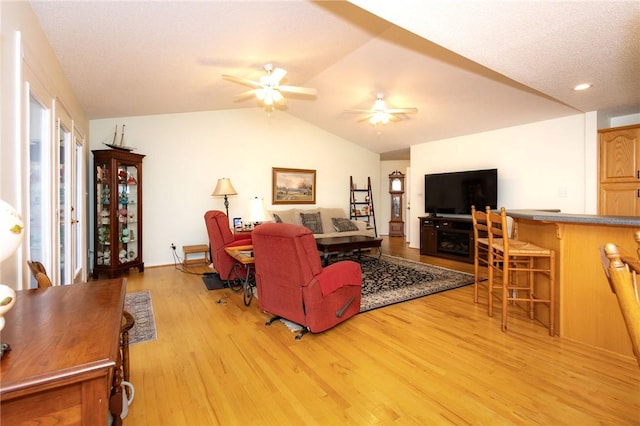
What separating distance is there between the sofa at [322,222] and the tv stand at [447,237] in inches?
44.2

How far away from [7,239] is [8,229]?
0.09ft

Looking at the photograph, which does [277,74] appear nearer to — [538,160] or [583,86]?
[583,86]

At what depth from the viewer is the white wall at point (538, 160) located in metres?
4.33

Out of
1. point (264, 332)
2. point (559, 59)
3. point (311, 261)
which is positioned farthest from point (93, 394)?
point (559, 59)

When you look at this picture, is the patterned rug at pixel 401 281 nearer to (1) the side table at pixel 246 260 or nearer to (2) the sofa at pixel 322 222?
(2) the sofa at pixel 322 222

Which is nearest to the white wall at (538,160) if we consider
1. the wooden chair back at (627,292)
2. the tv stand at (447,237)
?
the tv stand at (447,237)

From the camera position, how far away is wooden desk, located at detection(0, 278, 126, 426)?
26.6 inches

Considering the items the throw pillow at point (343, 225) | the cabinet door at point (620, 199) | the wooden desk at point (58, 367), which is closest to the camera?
the wooden desk at point (58, 367)

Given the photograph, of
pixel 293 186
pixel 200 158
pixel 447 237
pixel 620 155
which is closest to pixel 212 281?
pixel 200 158

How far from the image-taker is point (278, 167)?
6508 millimetres

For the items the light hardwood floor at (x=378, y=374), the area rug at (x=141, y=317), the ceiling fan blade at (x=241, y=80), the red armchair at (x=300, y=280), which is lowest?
the light hardwood floor at (x=378, y=374)

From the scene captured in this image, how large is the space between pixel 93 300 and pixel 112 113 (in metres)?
4.54

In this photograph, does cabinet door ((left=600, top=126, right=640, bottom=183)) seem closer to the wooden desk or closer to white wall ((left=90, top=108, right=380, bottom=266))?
white wall ((left=90, top=108, right=380, bottom=266))

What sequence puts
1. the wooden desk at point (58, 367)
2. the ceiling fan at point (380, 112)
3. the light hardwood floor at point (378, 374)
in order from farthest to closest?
the ceiling fan at point (380, 112) → the light hardwood floor at point (378, 374) → the wooden desk at point (58, 367)
